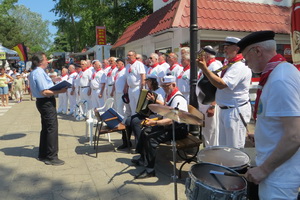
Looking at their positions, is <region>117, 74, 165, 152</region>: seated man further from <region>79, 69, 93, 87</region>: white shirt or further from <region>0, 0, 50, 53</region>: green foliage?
<region>0, 0, 50, 53</region>: green foliage

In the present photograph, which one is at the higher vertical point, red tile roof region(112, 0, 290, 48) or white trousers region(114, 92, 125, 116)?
red tile roof region(112, 0, 290, 48)

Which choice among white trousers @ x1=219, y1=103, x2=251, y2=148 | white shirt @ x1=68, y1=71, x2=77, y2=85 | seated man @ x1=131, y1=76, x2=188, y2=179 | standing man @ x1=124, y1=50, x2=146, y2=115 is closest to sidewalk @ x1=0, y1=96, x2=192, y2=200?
seated man @ x1=131, y1=76, x2=188, y2=179

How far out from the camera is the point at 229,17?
796cm

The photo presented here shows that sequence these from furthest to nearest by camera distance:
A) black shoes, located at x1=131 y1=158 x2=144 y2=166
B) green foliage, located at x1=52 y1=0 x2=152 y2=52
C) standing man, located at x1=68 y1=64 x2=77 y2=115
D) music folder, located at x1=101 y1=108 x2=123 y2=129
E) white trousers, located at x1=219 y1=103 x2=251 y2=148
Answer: green foliage, located at x1=52 y1=0 x2=152 y2=52
standing man, located at x1=68 y1=64 x2=77 y2=115
music folder, located at x1=101 y1=108 x2=123 y2=129
black shoes, located at x1=131 y1=158 x2=144 y2=166
white trousers, located at x1=219 y1=103 x2=251 y2=148

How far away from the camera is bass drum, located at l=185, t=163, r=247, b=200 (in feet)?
5.82

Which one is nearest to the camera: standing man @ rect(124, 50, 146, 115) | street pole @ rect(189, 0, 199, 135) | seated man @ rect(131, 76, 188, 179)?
seated man @ rect(131, 76, 188, 179)

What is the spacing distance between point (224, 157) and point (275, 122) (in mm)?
831

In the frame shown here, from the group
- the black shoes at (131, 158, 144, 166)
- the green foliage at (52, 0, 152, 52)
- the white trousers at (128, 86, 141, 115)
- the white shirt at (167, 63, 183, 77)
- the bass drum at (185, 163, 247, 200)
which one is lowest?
the black shoes at (131, 158, 144, 166)

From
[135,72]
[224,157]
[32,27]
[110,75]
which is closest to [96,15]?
[110,75]

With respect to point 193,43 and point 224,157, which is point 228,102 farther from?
point 193,43

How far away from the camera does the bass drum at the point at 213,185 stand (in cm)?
177

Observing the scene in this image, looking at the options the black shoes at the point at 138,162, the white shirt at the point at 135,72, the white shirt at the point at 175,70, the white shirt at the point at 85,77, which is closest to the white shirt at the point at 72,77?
the white shirt at the point at 85,77

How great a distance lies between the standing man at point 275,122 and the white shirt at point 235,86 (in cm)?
156

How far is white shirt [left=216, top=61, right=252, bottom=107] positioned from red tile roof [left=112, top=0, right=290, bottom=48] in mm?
3995
